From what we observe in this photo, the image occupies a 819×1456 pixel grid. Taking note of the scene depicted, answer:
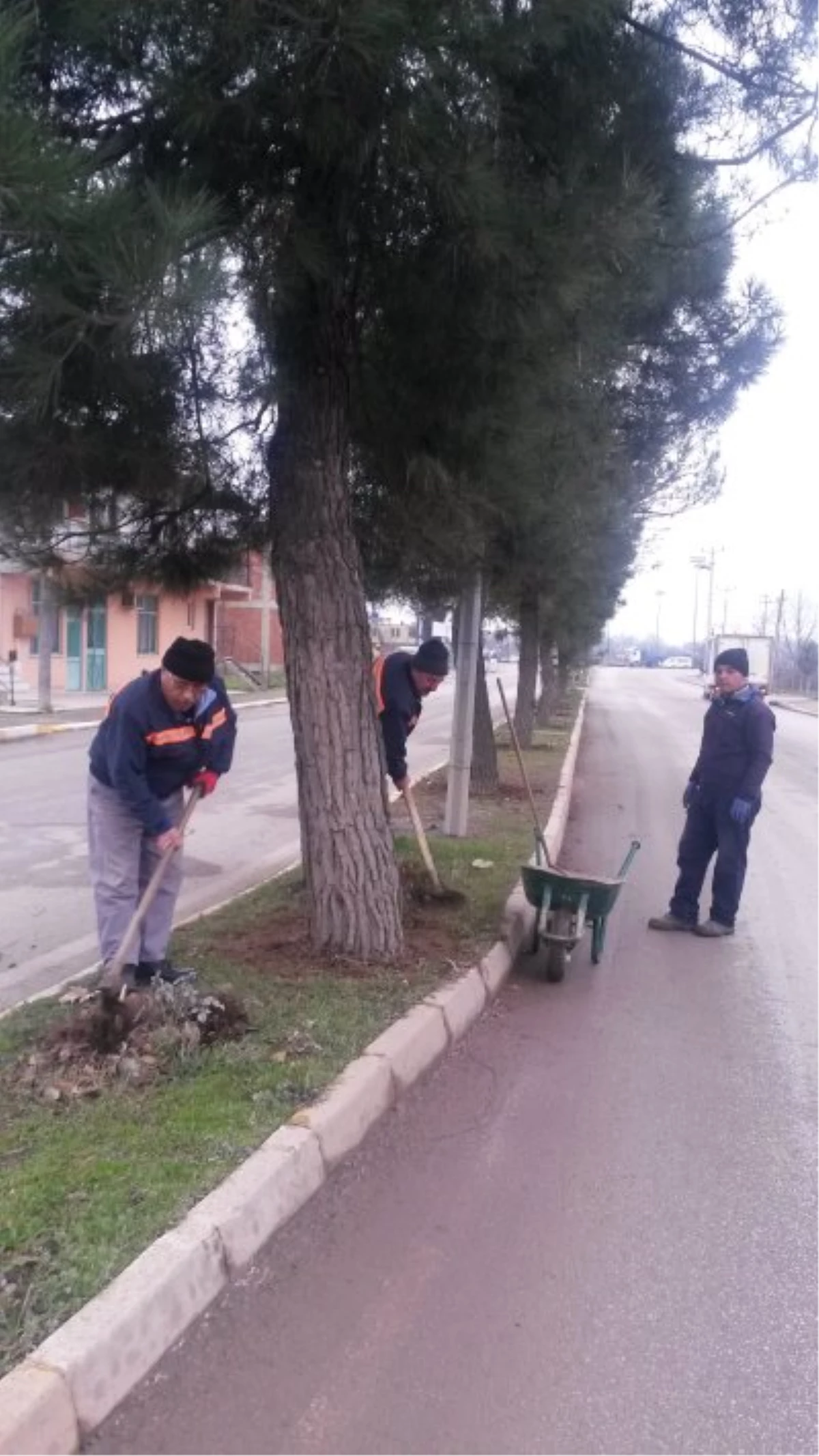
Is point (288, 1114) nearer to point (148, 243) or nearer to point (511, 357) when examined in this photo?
point (148, 243)

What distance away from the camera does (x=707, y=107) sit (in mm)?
5926

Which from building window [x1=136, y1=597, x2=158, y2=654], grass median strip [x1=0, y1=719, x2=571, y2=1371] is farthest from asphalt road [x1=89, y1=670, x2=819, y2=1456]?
building window [x1=136, y1=597, x2=158, y2=654]

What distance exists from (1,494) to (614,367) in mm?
4679

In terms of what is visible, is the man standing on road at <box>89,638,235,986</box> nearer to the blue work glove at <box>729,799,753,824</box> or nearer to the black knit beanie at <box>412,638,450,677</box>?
the black knit beanie at <box>412,638,450,677</box>

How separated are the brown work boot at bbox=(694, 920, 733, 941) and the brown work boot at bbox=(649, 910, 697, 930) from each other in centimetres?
5

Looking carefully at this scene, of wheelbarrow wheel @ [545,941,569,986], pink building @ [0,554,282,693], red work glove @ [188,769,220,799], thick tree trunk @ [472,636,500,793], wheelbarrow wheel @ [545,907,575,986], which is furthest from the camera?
pink building @ [0,554,282,693]

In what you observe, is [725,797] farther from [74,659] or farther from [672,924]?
[74,659]

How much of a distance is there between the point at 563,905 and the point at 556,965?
471mm

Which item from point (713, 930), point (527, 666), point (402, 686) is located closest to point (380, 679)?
point (402, 686)

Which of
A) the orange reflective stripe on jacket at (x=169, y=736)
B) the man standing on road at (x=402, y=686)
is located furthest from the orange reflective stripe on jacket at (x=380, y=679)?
the orange reflective stripe on jacket at (x=169, y=736)

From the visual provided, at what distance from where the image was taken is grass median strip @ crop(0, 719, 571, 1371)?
10.5ft

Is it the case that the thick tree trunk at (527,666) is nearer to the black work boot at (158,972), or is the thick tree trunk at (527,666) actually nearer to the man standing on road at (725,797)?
the man standing on road at (725,797)

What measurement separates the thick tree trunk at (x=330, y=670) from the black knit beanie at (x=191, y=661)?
91 centimetres

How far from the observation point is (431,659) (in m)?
7.04
